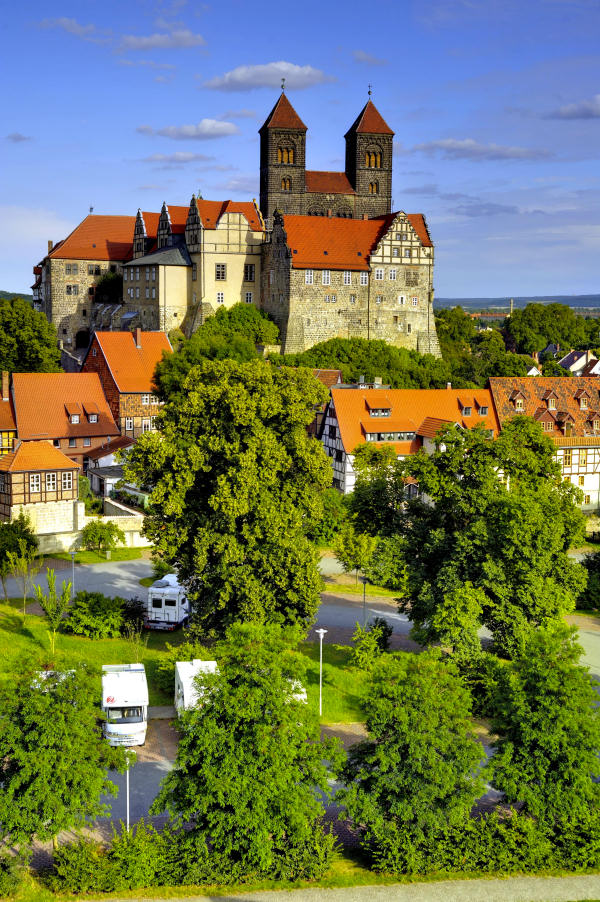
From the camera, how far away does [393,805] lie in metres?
19.9

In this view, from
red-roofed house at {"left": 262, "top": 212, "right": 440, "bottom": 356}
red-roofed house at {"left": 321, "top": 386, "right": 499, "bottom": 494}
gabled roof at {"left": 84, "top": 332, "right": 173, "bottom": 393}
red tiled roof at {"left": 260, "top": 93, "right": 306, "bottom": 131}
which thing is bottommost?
red-roofed house at {"left": 321, "top": 386, "right": 499, "bottom": 494}

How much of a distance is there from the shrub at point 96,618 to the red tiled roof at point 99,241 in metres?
62.9

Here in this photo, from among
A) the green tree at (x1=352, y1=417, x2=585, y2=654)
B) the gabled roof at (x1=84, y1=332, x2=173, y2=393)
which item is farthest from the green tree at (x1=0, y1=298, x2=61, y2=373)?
the green tree at (x1=352, y1=417, x2=585, y2=654)

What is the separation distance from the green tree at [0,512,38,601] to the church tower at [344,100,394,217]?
57.1 metres

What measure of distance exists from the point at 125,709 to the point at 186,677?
6.05 feet

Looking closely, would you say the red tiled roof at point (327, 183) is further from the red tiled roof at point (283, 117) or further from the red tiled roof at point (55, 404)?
the red tiled roof at point (55, 404)

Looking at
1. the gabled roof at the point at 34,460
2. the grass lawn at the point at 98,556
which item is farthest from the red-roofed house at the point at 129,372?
the grass lawn at the point at 98,556

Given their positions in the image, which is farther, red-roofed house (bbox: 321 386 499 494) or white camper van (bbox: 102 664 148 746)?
red-roofed house (bbox: 321 386 499 494)

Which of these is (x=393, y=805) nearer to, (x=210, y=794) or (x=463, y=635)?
(x=210, y=794)

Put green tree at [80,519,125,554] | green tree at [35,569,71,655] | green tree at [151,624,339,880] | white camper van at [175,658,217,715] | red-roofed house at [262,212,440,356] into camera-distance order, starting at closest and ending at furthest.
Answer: green tree at [151,624,339,880], white camper van at [175,658,217,715], green tree at [35,569,71,655], green tree at [80,519,125,554], red-roofed house at [262,212,440,356]

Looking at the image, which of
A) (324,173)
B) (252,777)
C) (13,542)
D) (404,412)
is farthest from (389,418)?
(324,173)

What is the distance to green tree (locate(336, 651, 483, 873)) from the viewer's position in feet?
65.3

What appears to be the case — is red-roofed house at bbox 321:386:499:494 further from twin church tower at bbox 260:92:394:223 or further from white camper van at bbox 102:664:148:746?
twin church tower at bbox 260:92:394:223

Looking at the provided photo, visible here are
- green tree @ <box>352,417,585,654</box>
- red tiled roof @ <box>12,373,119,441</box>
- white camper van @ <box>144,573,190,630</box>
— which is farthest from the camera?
red tiled roof @ <box>12,373,119,441</box>
